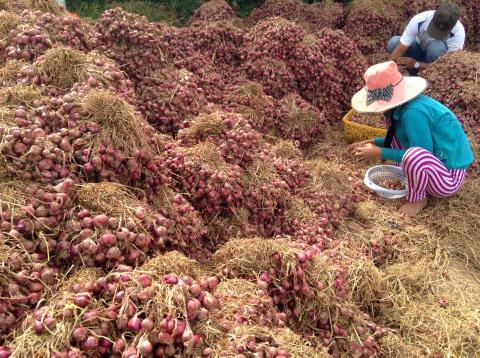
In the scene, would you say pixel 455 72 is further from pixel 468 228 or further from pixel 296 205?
pixel 296 205

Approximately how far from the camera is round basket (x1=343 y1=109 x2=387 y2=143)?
459cm

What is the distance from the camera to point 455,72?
196 inches

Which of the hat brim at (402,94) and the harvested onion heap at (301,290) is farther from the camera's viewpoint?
the hat brim at (402,94)

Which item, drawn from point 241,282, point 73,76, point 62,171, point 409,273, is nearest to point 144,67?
point 73,76

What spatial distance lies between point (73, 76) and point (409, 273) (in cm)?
271

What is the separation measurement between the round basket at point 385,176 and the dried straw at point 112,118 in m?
2.29

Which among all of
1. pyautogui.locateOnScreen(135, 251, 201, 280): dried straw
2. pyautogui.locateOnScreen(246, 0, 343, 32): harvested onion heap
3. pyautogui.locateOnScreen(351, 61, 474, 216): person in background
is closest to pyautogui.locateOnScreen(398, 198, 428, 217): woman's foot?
pyautogui.locateOnScreen(351, 61, 474, 216): person in background

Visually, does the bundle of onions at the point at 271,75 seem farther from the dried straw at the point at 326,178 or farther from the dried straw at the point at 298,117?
the dried straw at the point at 326,178

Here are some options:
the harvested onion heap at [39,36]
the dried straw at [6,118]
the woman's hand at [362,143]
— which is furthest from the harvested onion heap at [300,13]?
the dried straw at [6,118]

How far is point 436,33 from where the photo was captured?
554cm

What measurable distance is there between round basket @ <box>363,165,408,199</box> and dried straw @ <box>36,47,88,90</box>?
101 inches

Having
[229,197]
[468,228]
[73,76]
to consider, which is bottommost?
[468,228]

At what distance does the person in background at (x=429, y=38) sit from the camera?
17.5 feet

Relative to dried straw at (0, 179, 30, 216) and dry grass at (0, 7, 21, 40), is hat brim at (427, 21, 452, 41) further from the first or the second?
dried straw at (0, 179, 30, 216)
